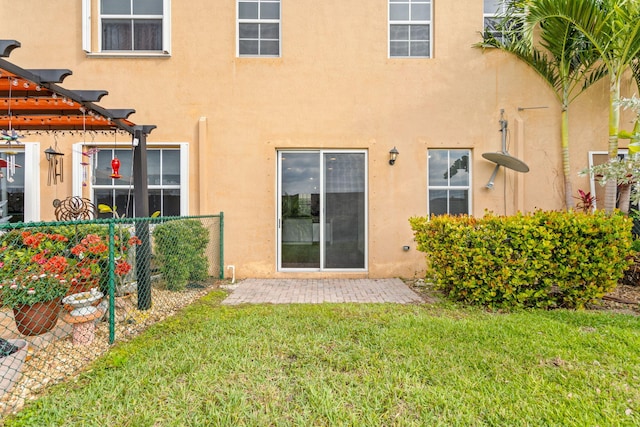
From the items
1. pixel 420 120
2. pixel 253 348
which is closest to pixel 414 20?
pixel 420 120

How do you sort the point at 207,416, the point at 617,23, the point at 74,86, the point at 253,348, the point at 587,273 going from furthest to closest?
the point at 74,86 < the point at 617,23 < the point at 587,273 < the point at 253,348 < the point at 207,416

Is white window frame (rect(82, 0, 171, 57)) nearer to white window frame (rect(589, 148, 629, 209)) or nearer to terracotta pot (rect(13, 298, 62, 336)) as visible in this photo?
terracotta pot (rect(13, 298, 62, 336))

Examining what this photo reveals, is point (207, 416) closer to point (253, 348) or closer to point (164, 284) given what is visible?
point (253, 348)

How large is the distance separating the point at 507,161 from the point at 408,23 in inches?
133

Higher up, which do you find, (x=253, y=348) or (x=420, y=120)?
(x=420, y=120)

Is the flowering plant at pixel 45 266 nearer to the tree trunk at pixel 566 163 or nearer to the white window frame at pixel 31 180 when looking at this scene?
the white window frame at pixel 31 180

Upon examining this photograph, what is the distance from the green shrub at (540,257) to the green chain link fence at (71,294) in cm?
426

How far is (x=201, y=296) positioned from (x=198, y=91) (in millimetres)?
3982

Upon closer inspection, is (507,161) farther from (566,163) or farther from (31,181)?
(31,181)

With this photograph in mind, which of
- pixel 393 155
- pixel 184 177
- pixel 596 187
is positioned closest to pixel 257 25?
pixel 184 177

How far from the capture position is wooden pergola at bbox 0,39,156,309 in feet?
9.58

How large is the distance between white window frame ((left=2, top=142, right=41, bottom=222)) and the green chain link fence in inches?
101

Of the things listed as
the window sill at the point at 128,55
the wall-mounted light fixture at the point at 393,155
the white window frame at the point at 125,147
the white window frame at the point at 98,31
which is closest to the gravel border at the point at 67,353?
the white window frame at the point at 125,147

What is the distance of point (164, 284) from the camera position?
4.78 meters
